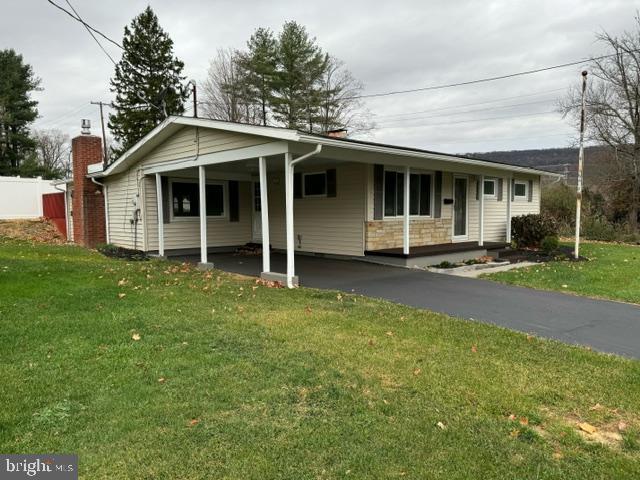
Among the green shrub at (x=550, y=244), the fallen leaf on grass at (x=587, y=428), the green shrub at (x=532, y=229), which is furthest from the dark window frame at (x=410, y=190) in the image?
the fallen leaf on grass at (x=587, y=428)

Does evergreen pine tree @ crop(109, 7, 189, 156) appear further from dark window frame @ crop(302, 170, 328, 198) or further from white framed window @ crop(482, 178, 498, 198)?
white framed window @ crop(482, 178, 498, 198)

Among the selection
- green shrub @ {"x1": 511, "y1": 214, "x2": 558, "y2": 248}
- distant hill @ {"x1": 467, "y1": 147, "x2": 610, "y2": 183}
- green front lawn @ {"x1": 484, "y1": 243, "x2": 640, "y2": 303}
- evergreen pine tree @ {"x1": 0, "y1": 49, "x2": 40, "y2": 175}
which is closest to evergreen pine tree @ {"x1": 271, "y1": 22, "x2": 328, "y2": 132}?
distant hill @ {"x1": 467, "y1": 147, "x2": 610, "y2": 183}

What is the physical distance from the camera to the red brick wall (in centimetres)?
1522

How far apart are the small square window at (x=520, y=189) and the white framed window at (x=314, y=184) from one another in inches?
297

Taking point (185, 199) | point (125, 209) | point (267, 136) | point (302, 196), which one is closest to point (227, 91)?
point (125, 209)

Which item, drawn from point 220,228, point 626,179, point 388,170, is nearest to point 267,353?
point 388,170

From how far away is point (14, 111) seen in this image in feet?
108

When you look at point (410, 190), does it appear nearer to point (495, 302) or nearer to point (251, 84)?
point (495, 302)

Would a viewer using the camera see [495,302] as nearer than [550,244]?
Yes

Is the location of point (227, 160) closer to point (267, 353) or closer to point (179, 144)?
point (179, 144)

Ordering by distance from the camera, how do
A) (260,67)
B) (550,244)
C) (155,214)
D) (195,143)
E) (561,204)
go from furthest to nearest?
(260,67) < (561,204) < (155,214) < (550,244) < (195,143)

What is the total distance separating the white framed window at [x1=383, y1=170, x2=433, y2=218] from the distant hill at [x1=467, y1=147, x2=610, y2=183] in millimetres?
11725

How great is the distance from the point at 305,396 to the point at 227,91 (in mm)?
29137

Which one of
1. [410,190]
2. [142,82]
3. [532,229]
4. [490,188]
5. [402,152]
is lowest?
[532,229]
